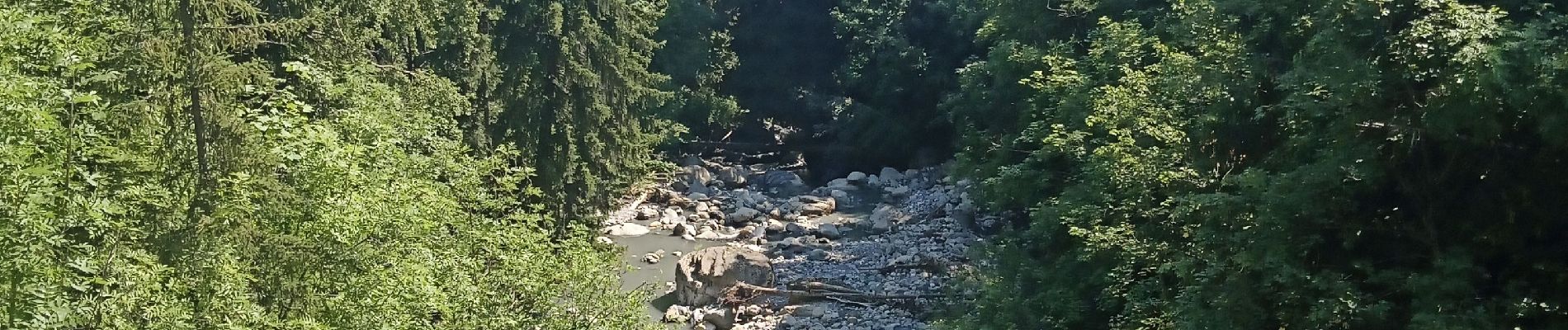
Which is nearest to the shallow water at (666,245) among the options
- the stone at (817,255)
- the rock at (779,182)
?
the rock at (779,182)

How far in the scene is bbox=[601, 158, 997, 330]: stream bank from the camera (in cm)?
2080

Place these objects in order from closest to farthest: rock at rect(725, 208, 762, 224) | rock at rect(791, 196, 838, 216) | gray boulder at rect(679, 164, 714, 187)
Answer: rock at rect(725, 208, 762, 224) < rock at rect(791, 196, 838, 216) < gray boulder at rect(679, 164, 714, 187)

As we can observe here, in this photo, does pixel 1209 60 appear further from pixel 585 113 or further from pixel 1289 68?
pixel 585 113

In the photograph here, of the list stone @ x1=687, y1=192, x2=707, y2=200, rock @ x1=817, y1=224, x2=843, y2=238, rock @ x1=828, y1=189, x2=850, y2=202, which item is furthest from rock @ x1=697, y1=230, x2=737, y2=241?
rock @ x1=828, y1=189, x2=850, y2=202

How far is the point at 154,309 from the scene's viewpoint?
25.7 feet

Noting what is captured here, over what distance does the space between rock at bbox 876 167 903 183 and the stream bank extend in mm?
39

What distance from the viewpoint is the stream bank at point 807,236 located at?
20.8 m

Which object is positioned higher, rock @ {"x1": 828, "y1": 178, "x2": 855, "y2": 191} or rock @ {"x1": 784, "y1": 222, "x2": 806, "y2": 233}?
rock @ {"x1": 828, "y1": 178, "x2": 855, "y2": 191}

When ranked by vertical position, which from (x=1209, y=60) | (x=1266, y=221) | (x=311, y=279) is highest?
(x=1209, y=60)

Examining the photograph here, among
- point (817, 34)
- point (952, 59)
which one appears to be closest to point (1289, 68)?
point (952, 59)

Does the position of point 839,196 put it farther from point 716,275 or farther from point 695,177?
point 716,275

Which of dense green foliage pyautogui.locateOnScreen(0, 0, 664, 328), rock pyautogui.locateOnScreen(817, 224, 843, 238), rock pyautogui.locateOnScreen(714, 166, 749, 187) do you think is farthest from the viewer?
rock pyautogui.locateOnScreen(714, 166, 749, 187)

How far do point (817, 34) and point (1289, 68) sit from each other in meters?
29.7

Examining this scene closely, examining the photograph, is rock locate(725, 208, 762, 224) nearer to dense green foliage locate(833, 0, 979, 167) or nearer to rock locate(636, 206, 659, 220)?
rock locate(636, 206, 659, 220)
